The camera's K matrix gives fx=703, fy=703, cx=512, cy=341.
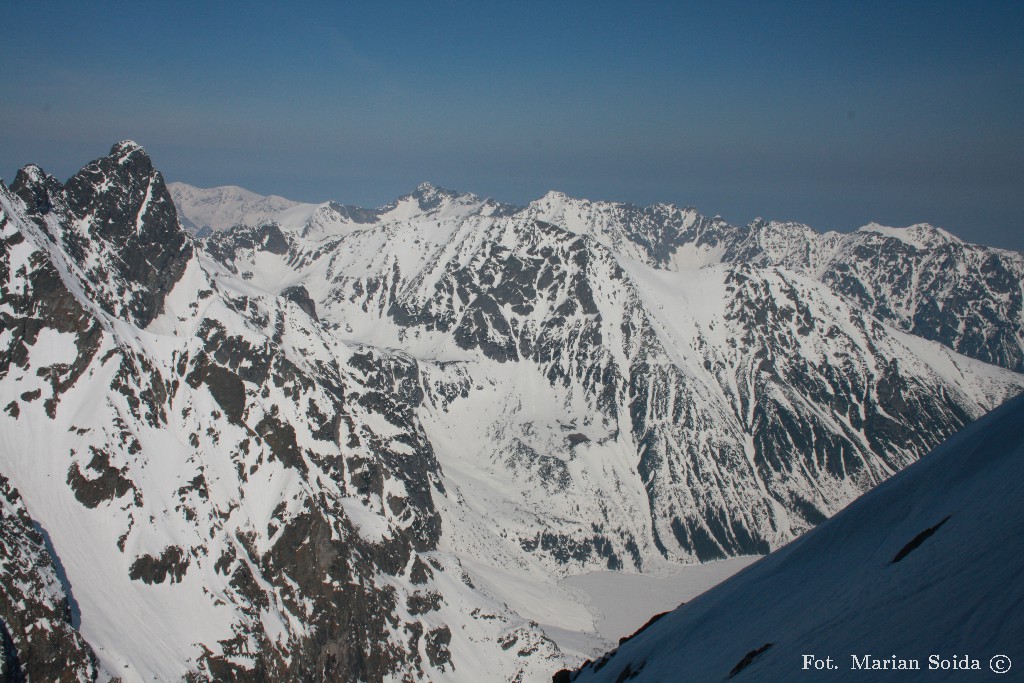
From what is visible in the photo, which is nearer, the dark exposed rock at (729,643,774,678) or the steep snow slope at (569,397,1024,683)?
the steep snow slope at (569,397,1024,683)

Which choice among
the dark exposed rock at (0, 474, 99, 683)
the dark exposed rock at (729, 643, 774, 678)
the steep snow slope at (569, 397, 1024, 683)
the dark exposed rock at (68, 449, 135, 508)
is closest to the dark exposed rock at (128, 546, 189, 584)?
the dark exposed rock at (68, 449, 135, 508)

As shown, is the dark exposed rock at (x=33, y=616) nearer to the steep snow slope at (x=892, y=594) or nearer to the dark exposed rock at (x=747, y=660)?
the steep snow slope at (x=892, y=594)

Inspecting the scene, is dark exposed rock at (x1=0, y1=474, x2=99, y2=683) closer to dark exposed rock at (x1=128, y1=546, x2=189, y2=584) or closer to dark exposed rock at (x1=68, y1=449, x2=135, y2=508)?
dark exposed rock at (x1=128, y1=546, x2=189, y2=584)

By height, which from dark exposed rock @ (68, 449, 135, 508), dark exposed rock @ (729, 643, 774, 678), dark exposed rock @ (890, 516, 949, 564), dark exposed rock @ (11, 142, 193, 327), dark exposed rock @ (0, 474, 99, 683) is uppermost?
dark exposed rock @ (11, 142, 193, 327)

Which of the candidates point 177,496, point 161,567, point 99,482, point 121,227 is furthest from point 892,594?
point 121,227

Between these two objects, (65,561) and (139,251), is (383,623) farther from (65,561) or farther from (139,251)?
(139,251)

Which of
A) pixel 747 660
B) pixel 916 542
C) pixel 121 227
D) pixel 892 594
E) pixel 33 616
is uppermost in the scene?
pixel 121 227

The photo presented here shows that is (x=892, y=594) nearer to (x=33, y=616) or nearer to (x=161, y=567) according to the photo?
(x=33, y=616)

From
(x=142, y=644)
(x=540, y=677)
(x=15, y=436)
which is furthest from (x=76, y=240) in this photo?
(x=540, y=677)

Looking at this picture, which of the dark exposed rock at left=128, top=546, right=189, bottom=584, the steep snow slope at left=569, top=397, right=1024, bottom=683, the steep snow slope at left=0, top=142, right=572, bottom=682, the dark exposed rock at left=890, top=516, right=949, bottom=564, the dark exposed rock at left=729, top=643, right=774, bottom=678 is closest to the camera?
the steep snow slope at left=569, top=397, right=1024, bottom=683
